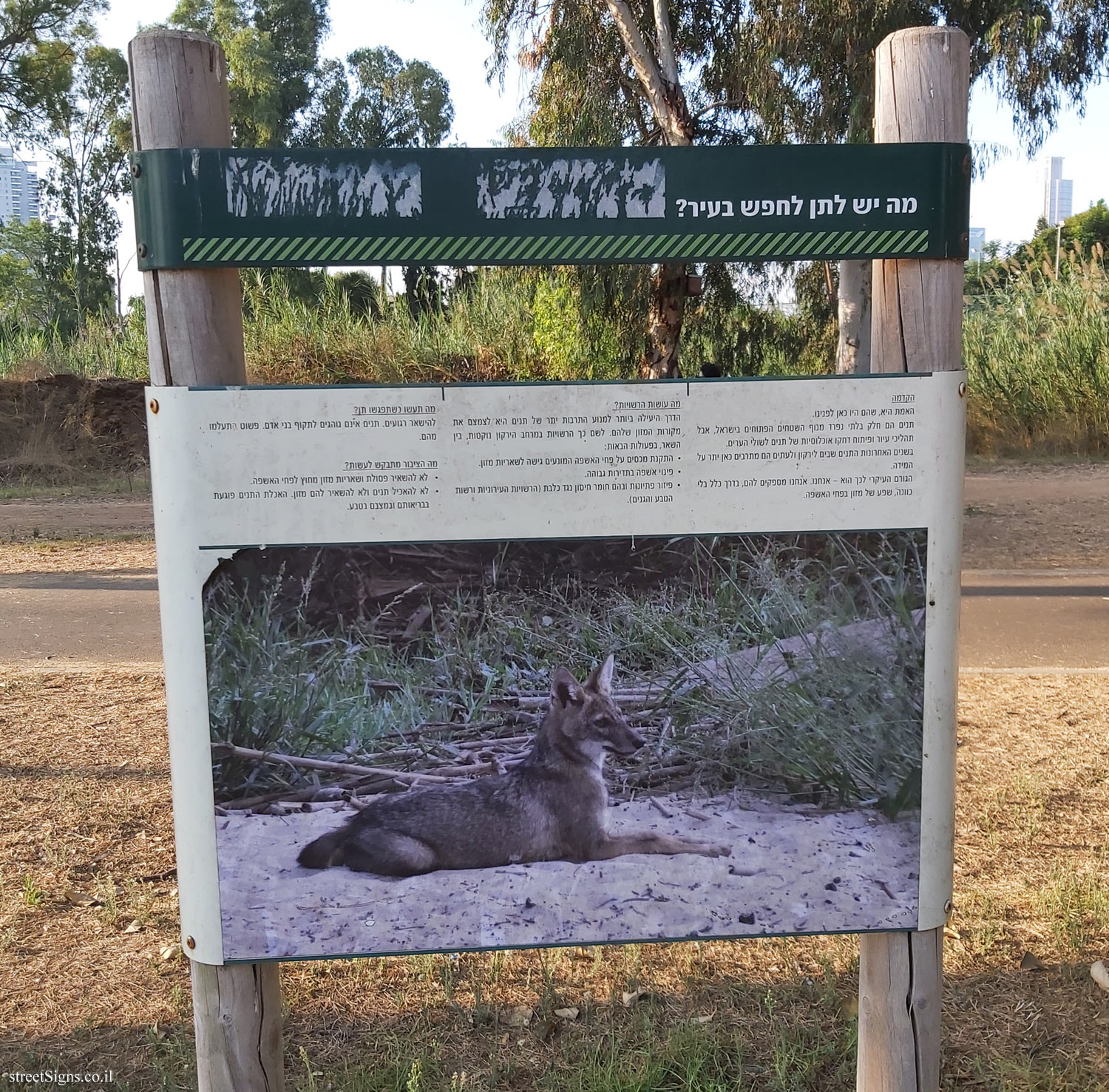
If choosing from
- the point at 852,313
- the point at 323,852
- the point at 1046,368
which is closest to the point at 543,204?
the point at 323,852

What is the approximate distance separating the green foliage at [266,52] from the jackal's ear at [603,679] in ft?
116

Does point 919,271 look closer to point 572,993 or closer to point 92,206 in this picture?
point 572,993

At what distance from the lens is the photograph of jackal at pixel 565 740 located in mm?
2074

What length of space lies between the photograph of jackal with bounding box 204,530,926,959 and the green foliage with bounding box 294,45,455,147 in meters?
38.9

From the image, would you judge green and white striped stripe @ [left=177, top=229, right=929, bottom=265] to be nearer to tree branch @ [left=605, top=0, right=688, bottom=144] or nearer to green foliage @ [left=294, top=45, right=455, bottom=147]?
tree branch @ [left=605, top=0, right=688, bottom=144]

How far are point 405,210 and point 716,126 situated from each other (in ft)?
36.6

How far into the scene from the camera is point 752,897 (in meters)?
2.20

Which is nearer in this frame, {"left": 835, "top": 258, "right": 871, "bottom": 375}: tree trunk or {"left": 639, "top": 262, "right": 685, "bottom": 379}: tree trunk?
{"left": 835, "top": 258, "right": 871, "bottom": 375}: tree trunk

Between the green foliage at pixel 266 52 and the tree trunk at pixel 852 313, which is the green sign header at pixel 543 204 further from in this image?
the green foliage at pixel 266 52

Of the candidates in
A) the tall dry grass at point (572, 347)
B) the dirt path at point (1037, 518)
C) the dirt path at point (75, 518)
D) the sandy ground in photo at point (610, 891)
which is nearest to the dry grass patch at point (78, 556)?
the dirt path at point (75, 518)

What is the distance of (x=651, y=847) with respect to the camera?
216cm

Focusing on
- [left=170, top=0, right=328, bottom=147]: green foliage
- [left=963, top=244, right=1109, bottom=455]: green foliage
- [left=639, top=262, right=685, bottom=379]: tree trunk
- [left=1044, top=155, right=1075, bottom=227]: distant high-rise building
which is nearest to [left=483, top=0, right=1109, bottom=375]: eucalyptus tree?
[left=639, top=262, right=685, bottom=379]: tree trunk

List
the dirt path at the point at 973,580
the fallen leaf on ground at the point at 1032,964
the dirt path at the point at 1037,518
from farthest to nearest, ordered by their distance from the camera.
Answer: the dirt path at the point at 1037,518 → the dirt path at the point at 973,580 → the fallen leaf on ground at the point at 1032,964

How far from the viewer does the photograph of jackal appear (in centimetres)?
207
